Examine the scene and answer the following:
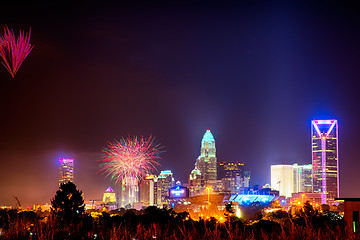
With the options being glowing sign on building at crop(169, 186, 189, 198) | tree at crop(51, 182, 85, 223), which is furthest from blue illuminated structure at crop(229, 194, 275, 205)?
tree at crop(51, 182, 85, 223)

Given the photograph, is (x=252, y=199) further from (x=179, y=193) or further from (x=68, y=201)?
(x=68, y=201)

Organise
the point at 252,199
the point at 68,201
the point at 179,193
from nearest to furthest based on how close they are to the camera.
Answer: the point at 68,201 → the point at 252,199 → the point at 179,193

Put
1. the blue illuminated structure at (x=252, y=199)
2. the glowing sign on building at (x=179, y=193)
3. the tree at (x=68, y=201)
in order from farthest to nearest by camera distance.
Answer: the glowing sign on building at (x=179, y=193), the blue illuminated structure at (x=252, y=199), the tree at (x=68, y=201)

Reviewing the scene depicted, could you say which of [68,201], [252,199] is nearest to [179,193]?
[252,199]

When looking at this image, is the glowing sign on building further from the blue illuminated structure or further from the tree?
the tree

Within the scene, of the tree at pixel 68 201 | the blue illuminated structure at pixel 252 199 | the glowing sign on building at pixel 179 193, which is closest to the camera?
the tree at pixel 68 201

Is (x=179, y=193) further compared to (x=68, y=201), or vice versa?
(x=179, y=193)

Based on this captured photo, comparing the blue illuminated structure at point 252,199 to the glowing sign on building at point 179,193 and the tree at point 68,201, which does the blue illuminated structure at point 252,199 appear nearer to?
the glowing sign on building at point 179,193

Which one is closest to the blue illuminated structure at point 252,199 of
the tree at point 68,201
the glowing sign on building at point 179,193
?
the glowing sign on building at point 179,193

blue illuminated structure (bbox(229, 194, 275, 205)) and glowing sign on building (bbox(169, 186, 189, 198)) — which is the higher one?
glowing sign on building (bbox(169, 186, 189, 198))

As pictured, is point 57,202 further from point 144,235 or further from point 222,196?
point 222,196

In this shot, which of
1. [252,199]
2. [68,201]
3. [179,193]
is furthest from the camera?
[179,193]

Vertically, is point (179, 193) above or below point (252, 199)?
above
